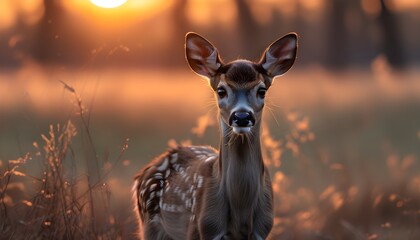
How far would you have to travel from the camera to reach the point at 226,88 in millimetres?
6668

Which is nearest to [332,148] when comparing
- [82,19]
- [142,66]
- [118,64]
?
[118,64]

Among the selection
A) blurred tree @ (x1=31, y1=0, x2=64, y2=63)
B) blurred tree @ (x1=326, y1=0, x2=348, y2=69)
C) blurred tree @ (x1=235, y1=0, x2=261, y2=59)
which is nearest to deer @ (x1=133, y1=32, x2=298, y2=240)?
blurred tree @ (x1=31, y1=0, x2=64, y2=63)

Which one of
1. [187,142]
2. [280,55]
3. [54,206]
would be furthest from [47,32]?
[280,55]

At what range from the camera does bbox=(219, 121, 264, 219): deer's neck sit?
21.9 feet

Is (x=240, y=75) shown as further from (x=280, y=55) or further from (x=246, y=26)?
(x=246, y=26)

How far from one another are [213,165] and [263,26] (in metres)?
14.1

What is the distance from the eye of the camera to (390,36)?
20781mm

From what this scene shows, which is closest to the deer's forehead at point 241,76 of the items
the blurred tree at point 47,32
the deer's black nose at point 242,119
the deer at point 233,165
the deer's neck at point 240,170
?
the deer at point 233,165

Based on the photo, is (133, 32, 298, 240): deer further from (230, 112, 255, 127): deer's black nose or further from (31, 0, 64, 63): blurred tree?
(31, 0, 64, 63): blurred tree

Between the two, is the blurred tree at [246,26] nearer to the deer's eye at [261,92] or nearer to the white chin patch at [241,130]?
the deer's eye at [261,92]

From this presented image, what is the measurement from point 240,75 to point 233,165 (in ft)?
1.87

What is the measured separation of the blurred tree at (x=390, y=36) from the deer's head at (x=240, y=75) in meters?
13.6

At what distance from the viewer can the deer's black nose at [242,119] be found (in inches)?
245

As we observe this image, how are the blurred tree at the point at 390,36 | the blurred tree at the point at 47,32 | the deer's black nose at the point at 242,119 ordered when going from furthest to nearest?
the blurred tree at the point at 390,36 → the blurred tree at the point at 47,32 → the deer's black nose at the point at 242,119
